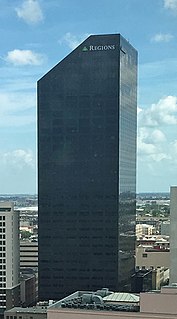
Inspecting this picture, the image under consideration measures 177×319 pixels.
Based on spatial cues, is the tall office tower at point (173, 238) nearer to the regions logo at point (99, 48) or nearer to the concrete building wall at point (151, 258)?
the regions logo at point (99, 48)

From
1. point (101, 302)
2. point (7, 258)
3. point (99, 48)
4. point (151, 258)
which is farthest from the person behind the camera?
point (151, 258)

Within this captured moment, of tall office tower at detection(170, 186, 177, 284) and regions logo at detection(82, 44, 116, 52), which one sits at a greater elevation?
regions logo at detection(82, 44, 116, 52)

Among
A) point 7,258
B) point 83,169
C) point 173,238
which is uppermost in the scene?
point 83,169

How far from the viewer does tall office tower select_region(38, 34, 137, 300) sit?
56031 millimetres

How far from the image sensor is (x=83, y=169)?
57125 mm

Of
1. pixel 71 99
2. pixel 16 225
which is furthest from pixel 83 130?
pixel 16 225

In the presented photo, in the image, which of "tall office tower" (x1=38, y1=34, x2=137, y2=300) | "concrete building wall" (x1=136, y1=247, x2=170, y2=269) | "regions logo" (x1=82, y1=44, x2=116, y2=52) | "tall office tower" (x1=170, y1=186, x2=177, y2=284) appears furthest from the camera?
"concrete building wall" (x1=136, y1=247, x2=170, y2=269)

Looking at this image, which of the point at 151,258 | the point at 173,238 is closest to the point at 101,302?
the point at 173,238

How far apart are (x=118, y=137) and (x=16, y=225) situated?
13554 mm

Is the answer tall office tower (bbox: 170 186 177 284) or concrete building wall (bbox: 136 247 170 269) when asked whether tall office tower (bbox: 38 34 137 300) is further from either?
concrete building wall (bbox: 136 247 170 269)

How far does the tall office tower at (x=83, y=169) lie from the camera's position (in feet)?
184

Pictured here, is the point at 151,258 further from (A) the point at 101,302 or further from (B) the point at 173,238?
(A) the point at 101,302

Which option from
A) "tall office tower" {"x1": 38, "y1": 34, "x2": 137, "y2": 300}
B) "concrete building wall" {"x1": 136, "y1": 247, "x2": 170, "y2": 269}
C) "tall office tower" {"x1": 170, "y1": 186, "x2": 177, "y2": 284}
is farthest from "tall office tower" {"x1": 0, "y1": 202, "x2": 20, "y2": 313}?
"concrete building wall" {"x1": 136, "y1": 247, "x2": 170, "y2": 269}

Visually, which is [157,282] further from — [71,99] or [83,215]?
[71,99]
